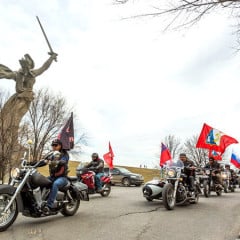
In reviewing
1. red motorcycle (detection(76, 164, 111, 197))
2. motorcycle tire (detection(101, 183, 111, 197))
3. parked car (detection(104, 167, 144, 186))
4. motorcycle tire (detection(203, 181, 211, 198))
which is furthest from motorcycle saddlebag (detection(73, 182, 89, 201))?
parked car (detection(104, 167, 144, 186))

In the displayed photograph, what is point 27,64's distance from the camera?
98.2 feet

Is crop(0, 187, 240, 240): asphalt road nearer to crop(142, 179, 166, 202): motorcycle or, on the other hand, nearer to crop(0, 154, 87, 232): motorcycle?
crop(0, 154, 87, 232): motorcycle

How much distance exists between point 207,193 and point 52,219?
8.49 metres

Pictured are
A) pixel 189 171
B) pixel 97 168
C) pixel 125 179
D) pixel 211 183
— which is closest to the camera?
pixel 189 171

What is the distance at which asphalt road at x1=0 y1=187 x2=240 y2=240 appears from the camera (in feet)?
21.6

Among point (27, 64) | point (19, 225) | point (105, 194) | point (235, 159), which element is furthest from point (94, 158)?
point (27, 64)

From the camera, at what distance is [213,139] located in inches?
612

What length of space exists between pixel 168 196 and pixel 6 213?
489 centimetres

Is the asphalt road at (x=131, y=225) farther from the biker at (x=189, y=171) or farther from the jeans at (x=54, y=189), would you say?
the biker at (x=189, y=171)

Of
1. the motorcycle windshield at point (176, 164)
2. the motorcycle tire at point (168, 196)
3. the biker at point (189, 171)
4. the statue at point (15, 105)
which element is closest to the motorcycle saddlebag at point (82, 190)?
the motorcycle tire at point (168, 196)

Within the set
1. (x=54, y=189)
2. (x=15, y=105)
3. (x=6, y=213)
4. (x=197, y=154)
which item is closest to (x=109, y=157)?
(x=15, y=105)

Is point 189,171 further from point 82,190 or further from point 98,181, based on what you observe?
point 82,190

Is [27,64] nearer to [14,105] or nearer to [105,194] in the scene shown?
[14,105]

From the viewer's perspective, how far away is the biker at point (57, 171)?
7535 mm
